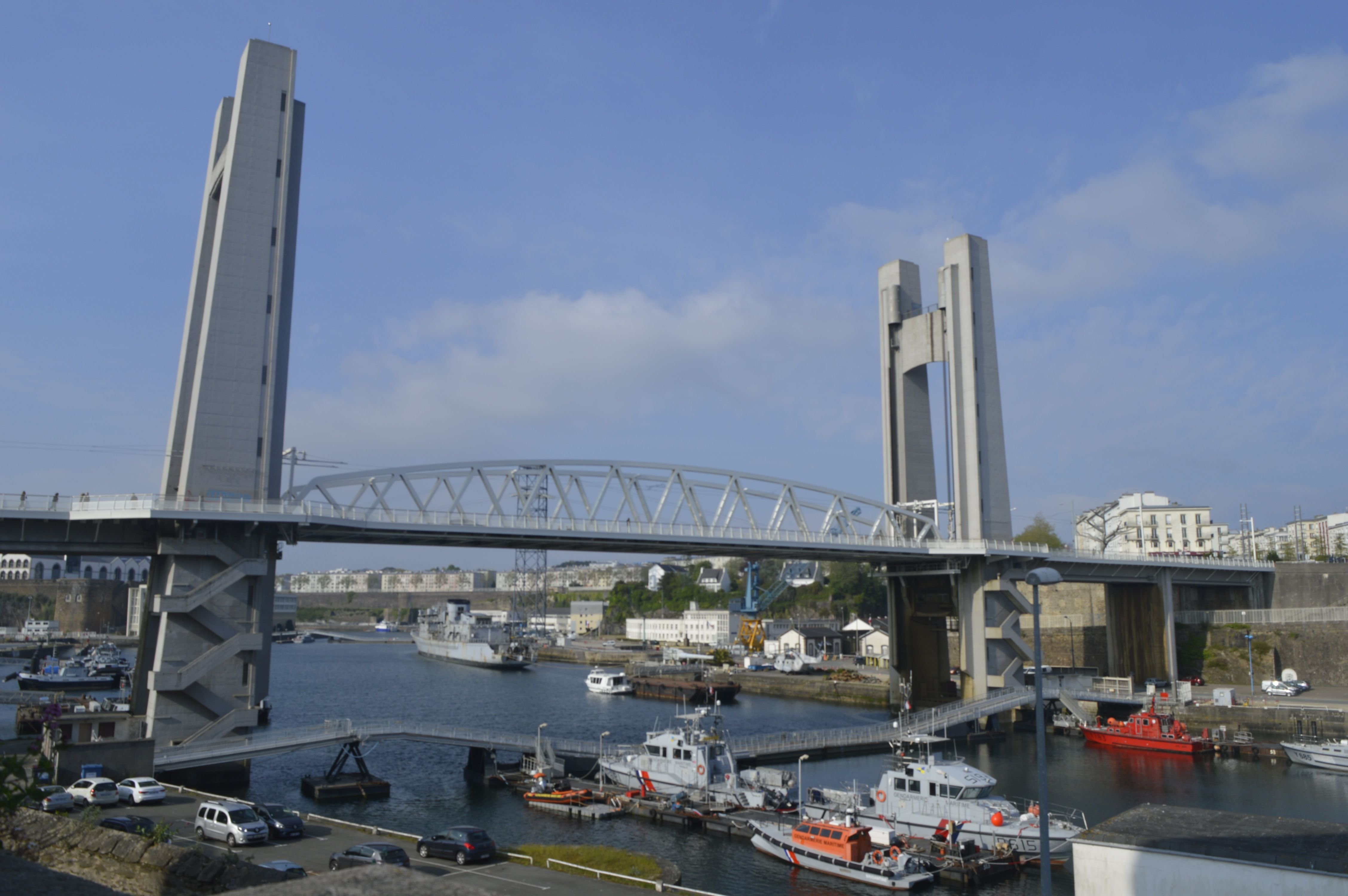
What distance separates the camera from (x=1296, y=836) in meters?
18.4

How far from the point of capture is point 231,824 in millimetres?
24719

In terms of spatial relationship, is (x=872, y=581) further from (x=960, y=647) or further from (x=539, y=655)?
(x=960, y=647)

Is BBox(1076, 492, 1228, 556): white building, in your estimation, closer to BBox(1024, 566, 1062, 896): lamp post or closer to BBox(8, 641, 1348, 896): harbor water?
BBox(8, 641, 1348, 896): harbor water

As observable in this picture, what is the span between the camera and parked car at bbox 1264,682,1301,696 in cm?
5950

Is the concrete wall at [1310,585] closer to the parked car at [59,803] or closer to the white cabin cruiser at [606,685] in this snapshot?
the white cabin cruiser at [606,685]

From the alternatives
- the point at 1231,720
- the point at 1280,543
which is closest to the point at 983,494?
the point at 1231,720

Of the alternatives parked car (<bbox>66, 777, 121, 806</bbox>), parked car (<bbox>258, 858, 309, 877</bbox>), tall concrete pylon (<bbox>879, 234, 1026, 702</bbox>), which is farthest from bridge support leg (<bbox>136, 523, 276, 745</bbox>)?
tall concrete pylon (<bbox>879, 234, 1026, 702</bbox>)

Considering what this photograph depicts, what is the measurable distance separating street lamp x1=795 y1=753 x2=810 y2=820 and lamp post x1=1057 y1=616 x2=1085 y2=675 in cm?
4577

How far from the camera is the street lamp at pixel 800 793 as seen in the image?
32688 millimetres

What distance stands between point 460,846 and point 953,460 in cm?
5039

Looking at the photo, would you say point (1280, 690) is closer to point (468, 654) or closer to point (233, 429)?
point (233, 429)

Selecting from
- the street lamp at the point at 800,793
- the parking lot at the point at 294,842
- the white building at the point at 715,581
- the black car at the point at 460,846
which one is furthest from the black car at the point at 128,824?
the white building at the point at 715,581

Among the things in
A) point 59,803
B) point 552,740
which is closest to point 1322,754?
point 552,740

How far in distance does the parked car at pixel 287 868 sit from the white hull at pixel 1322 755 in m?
47.8
